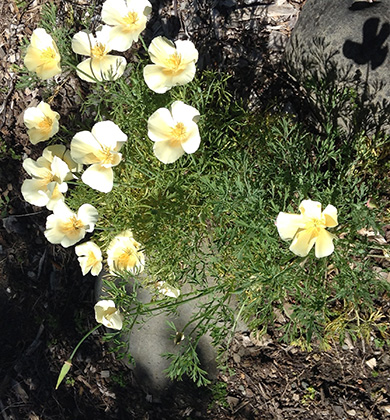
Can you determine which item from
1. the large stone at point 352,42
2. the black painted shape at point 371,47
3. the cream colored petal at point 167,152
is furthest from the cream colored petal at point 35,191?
the black painted shape at point 371,47

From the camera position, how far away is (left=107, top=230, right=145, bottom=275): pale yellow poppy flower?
2436 mm

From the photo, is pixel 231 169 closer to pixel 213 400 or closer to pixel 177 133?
pixel 177 133

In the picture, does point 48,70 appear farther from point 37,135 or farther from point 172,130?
point 172,130

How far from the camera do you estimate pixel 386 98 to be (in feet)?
8.81

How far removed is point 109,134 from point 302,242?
3.09 feet

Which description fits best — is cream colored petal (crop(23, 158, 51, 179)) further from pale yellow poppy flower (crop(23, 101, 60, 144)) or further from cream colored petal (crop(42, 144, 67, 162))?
pale yellow poppy flower (crop(23, 101, 60, 144))

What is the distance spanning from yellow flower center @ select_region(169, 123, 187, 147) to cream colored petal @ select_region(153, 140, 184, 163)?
2cm

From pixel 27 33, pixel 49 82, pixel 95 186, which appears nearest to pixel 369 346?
pixel 95 186

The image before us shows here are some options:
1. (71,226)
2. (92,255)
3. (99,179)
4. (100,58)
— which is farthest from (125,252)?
(100,58)

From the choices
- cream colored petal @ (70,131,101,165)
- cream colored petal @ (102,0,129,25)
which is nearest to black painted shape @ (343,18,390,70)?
cream colored petal @ (102,0,129,25)

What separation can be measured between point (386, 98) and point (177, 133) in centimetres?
124

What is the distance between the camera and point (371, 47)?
2.64 meters

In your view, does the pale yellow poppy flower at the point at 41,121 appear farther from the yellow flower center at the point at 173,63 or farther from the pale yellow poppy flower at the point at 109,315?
the pale yellow poppy flower at the point at 109,315

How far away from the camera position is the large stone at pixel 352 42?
8.61 feet
